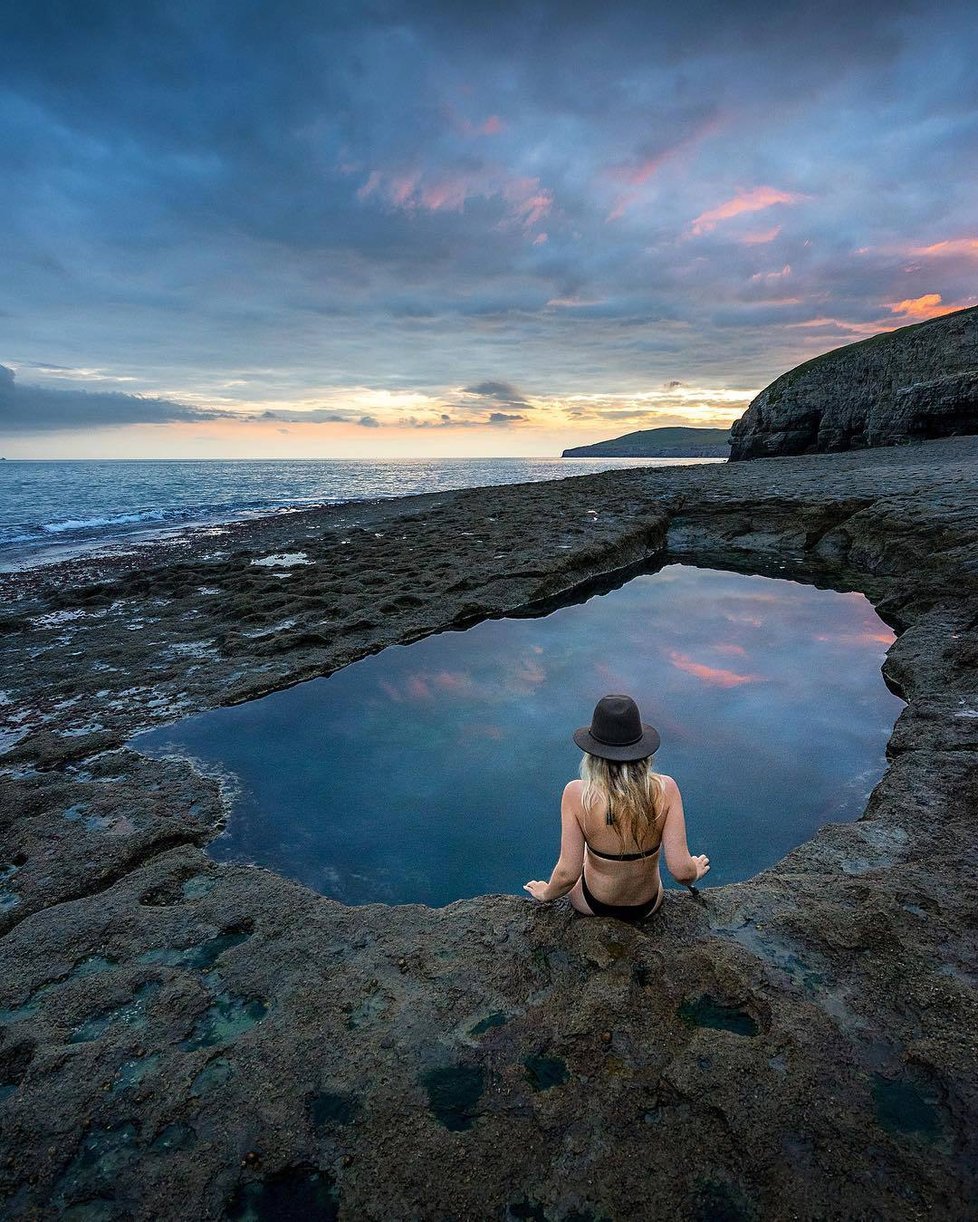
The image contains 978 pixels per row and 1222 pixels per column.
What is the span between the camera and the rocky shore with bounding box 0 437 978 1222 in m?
2.37

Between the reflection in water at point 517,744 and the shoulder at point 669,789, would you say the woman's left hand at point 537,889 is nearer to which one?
the reflection in water at point 517,744

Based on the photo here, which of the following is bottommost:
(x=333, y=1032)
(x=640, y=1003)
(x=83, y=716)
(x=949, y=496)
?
(x=83, y=716)

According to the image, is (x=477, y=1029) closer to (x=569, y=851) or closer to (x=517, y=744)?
(x=569, y=851)

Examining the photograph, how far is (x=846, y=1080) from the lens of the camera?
8.67 ft

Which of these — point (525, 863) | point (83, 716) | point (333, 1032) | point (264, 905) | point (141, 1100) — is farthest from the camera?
point (83, 716)

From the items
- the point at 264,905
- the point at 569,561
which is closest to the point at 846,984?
the point at 264,905

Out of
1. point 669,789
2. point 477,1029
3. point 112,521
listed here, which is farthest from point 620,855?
point 112,521

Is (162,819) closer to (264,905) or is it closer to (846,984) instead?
(264,905)

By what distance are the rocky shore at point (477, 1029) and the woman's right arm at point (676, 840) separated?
1.39 feet

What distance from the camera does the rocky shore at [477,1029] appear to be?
2.37 meters

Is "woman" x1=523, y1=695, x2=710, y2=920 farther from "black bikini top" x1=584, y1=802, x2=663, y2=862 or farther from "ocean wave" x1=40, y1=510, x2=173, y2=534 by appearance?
"ocean wave" x1=40, y1=510, x2=173, y2=534

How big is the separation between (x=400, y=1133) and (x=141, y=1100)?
127cm

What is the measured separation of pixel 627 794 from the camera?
135 inches

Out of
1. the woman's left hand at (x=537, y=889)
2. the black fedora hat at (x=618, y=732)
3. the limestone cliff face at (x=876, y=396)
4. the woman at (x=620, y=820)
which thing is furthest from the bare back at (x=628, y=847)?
the limestone cliff face at (x=876, y=396)
